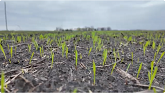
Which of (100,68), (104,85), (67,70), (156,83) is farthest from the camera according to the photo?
(100,68)

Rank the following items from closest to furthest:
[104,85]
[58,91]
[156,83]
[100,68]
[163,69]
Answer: [58,91]
[104,85]
[156,83]
[100,68]
[163,69]

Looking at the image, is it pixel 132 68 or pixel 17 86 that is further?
pixel 132 68

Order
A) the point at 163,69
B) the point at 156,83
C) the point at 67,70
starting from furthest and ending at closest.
Answer: the point at 163,69 → the point at 67,70 → the point at 156,83

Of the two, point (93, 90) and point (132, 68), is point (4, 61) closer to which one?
point (93, 90)

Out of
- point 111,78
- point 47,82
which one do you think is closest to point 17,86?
point 47,82

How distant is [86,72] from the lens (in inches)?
47.7

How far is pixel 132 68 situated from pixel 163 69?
344mm

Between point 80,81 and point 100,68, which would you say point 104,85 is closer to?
point 80,81

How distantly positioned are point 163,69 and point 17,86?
4.59ft

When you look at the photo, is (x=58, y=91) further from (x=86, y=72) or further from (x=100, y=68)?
(x=100, y=68)

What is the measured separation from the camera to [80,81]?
39.8 inches

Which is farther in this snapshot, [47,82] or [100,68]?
[100,68]

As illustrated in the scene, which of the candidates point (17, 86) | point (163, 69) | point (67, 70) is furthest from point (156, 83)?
point (17, 86)

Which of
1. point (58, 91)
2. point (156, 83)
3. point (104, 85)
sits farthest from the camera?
point (156, 83)
